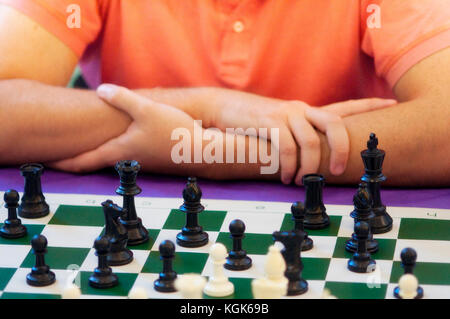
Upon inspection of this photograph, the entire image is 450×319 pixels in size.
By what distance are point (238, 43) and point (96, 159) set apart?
0.58 m

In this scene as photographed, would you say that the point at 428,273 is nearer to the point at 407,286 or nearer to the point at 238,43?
the point at 407,286

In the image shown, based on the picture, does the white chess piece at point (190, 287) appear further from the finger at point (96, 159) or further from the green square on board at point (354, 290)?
the finger at point (96, 159)

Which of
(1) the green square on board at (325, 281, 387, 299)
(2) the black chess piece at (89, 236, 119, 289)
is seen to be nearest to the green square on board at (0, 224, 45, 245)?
(2) the black chess piece at (89, 236, 119, 289)

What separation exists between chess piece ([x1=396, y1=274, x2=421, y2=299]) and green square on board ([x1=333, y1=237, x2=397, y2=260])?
204mm

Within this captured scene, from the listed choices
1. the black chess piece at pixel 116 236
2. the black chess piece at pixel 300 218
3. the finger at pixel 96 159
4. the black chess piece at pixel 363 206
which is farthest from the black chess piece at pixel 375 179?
the finger at pixel 96 159

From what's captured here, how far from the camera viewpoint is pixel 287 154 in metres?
1.78

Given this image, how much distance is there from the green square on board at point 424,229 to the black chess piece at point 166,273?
0.46 meters

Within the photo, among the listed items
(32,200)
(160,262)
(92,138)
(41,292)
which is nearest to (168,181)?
(92,138)

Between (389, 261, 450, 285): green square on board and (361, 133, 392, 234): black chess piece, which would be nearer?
(389, 261, 450, 285): green square on board

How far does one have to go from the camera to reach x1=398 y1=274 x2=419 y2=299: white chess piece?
1.20 meters

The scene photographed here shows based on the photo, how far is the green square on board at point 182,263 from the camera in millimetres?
1386

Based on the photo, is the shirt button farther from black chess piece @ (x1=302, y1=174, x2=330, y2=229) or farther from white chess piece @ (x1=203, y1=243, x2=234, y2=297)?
white chess piece @ (x1=203, y1=243, x2=234, y2=297)

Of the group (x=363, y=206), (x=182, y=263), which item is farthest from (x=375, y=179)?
(x=182, y=263)
